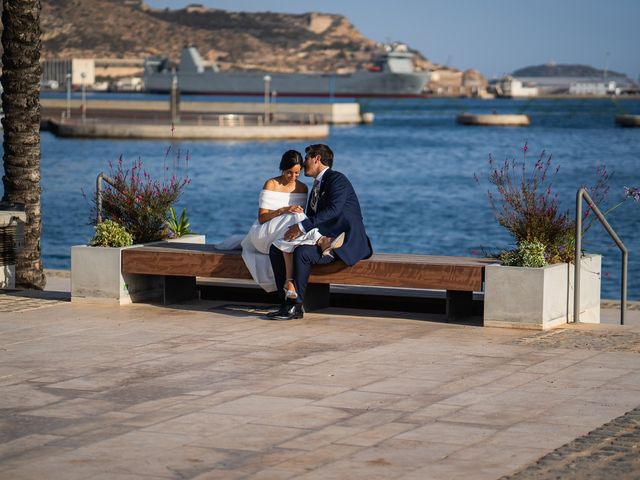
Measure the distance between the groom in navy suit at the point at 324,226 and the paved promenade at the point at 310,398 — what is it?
0.42 metres

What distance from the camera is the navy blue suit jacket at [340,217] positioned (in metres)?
9.79

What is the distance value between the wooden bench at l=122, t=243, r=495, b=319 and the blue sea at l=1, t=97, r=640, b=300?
0.81m

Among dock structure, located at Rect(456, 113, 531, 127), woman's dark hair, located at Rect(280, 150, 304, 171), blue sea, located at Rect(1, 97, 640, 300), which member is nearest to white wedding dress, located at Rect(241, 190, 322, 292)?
woman's dark hair, located at Rect(280, 150, 304, 171)

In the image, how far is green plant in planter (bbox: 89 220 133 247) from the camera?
1091cm

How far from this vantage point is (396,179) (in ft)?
201

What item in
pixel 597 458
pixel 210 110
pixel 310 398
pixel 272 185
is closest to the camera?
pixel 597 458

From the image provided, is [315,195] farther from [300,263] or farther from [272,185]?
Result: [300,263]

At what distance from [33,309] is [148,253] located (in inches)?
41.6

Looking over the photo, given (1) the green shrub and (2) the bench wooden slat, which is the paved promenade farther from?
(1) the green shrub

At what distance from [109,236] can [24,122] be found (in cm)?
228

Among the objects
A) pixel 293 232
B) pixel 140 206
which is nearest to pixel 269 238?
pixel 293 232

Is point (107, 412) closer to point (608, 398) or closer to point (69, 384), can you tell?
point (69, 384)

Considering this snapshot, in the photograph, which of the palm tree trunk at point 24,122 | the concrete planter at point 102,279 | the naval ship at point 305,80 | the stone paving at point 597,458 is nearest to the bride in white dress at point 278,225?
the concrete planter at point 102,279

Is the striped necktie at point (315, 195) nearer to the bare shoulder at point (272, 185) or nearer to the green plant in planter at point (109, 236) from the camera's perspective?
the bare shoulder at point (272, 185)
